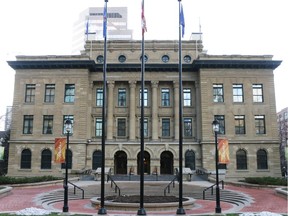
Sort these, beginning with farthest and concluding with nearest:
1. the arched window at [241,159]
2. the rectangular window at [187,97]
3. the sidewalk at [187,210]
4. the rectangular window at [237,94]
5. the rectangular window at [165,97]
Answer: the rectangular window at [165,97], the rectangular window at [187,97], the rectangular window at [237,94], the arched window at [241,159], the sidewalk at [187,210]

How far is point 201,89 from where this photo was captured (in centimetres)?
4319

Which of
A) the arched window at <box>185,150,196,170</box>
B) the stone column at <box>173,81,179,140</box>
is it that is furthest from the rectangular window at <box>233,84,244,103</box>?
the arched window at <box>185,150,196,170</box>

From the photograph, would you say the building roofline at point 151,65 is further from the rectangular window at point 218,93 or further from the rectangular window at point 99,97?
the rectangular window at point 99,97

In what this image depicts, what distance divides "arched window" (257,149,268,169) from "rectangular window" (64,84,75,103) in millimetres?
24093

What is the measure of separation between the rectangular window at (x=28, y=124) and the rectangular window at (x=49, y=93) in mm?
2901

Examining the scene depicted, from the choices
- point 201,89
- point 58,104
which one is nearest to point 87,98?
point 58,104

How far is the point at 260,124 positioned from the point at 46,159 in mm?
26824

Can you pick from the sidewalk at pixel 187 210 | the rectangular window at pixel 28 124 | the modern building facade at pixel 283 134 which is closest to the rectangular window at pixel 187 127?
the modern building facade at pixel 283 134

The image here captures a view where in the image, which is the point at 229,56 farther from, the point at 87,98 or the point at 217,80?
the point at 87,98

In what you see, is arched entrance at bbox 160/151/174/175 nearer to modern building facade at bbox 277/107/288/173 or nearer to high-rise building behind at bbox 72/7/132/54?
modern building facade at bbox 277/107/288/173

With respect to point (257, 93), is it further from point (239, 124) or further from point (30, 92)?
point (30, 92)

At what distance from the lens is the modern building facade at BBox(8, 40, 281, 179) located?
42.2 meters

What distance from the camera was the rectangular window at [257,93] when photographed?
143 feet

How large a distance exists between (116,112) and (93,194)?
21.0 meters
